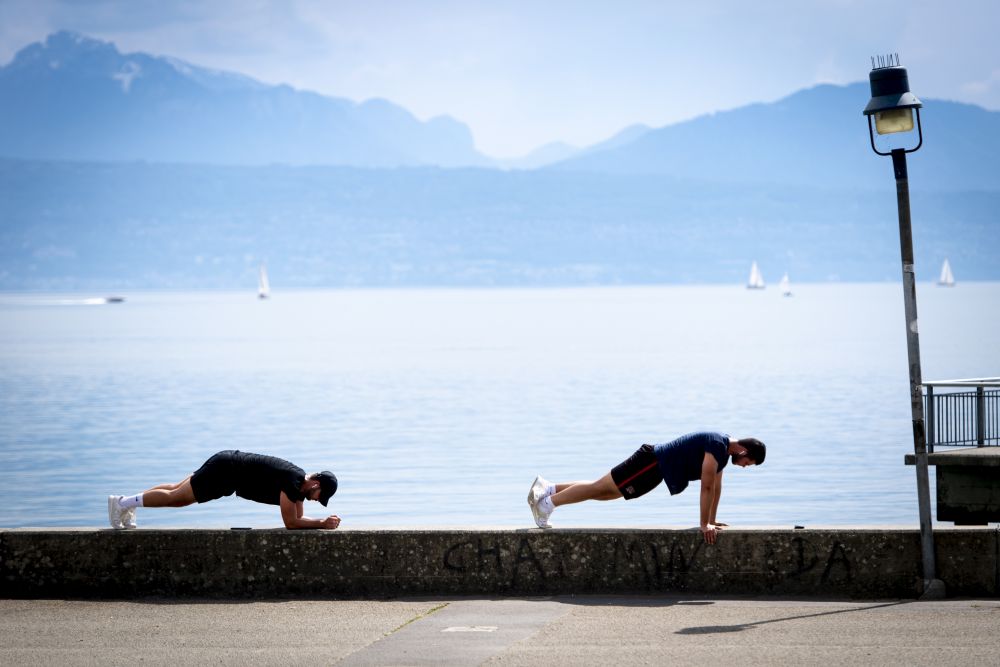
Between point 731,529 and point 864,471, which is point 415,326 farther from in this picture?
point 731,529

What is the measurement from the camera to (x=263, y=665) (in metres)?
8.01

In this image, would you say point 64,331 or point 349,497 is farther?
point 64,331

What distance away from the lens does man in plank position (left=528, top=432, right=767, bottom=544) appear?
32.4 feet

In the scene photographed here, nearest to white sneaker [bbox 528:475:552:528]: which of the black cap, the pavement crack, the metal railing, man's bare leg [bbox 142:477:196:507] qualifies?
the pavement crack

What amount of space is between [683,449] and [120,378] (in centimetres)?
5829

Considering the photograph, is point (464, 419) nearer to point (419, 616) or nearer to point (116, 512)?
point (116, 512)

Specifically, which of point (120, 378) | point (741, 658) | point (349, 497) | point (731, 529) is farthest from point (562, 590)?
point (120, 378)

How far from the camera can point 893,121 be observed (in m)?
10.0

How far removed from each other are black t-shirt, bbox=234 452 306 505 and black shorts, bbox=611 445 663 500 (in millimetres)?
2140

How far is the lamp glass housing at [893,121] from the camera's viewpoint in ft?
32.6

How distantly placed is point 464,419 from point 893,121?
117 feet

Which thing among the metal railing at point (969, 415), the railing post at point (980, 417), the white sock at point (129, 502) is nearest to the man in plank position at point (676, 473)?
the white sock at point (129, 502)

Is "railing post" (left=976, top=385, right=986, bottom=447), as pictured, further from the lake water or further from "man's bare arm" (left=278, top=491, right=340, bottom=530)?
"man's bare arm" (left=278, top=491, right=340, bottom=530)

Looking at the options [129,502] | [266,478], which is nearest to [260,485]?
[266,478]
